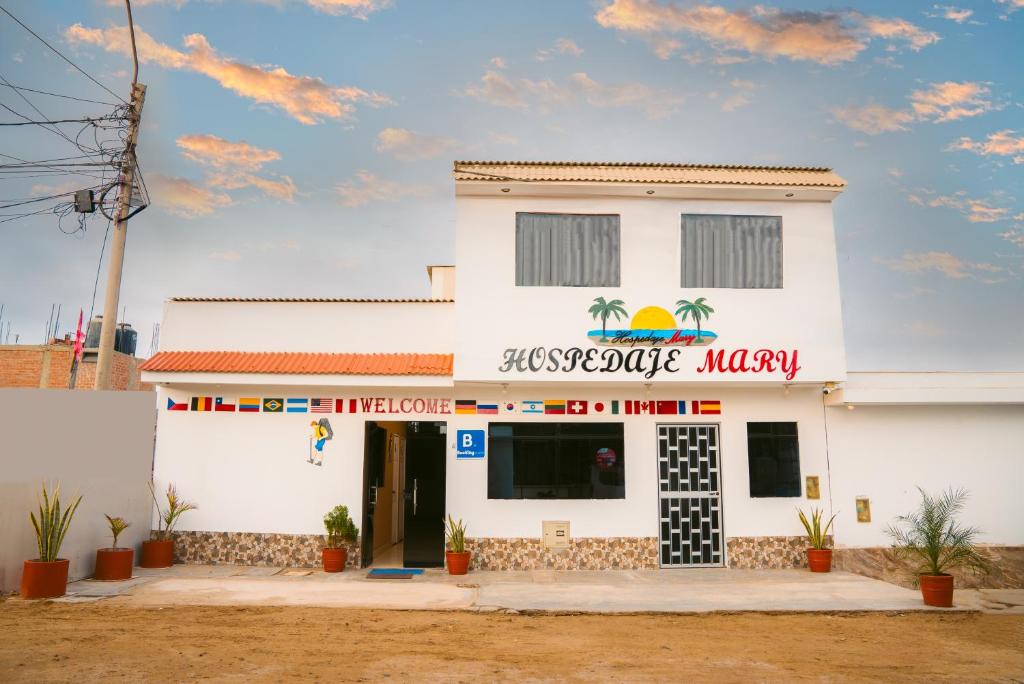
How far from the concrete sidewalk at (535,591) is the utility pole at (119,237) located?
3.84 meters

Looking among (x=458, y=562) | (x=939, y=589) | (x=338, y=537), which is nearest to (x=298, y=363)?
(x=338, y=537)

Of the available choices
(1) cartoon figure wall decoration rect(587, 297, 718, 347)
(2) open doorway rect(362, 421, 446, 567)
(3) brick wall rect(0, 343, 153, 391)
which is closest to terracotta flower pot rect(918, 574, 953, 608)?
(1) cartoon figure wall decoration rect(587, 297, 718, 347)

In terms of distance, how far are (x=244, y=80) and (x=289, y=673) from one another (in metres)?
12.8

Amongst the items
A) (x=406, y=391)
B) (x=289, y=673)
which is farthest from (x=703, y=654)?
(x=406, y=391)

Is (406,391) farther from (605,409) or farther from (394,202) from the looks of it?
(394,202)

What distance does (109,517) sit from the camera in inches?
455

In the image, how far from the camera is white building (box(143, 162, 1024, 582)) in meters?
12.5

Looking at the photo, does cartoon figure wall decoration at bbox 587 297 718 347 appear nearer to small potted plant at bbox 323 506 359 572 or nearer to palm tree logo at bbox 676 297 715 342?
palm tree logo at bbox 676 297 715 342

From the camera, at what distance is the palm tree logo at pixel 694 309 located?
12688mm

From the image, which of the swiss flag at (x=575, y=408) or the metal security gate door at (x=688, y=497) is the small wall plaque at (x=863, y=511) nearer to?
the metal security gate door at (x=688, y=497)

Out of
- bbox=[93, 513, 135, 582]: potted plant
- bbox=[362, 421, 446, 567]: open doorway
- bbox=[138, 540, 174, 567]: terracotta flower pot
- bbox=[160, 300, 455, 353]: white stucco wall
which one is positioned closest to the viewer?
bbox=[93, 513, 135, 582]: potted plant

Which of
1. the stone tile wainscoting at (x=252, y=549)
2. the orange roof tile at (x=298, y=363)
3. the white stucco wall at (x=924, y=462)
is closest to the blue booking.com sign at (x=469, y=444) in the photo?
the orange roof tile at (x=298, y=363)

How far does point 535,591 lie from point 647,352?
4.35 m

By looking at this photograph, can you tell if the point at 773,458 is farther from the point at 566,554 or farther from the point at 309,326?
the point at 309,326
